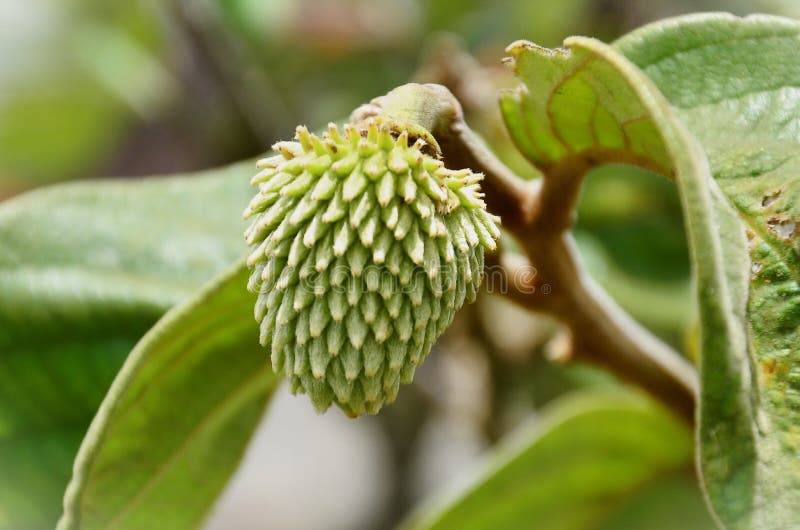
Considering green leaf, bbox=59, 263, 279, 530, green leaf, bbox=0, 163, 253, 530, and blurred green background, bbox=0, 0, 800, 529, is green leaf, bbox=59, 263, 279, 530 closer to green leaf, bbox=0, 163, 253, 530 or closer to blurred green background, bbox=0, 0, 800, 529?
green leaf, bbox=0, 163, 253, 530

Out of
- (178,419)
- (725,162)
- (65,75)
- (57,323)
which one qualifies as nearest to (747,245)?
(725,162)

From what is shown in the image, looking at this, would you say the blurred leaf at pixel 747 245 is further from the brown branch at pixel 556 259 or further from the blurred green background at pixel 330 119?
the blurred green background at pixel 330 119

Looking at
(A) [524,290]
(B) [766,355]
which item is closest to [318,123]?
(A) [524,290]

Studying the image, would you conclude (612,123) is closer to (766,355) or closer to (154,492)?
(766,355)

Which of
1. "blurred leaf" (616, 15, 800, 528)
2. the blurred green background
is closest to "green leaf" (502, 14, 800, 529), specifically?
"blurred leaf" (616, 15, 800, 528)

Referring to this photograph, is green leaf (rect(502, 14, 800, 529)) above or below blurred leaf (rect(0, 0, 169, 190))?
below

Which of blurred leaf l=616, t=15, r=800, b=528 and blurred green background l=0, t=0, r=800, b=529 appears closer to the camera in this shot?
blurred leaf l=616, t=15, r=800, b=528
